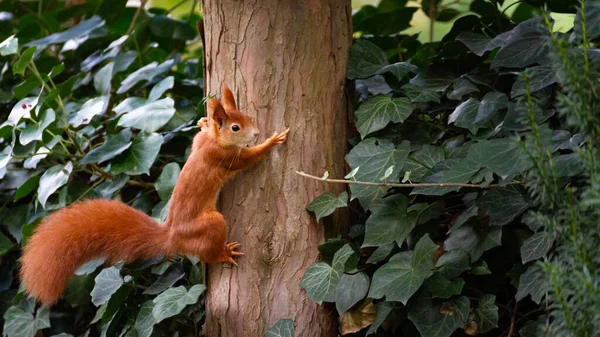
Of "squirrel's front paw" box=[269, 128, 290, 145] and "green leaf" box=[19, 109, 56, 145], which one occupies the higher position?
"squirrel's front paw" box=[269, 128, 290, 145]

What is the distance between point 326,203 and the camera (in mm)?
1851

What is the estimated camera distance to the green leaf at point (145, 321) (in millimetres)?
1978

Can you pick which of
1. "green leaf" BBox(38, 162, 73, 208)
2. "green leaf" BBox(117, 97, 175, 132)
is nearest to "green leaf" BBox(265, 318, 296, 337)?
"green leaf" BBox(117, 97, 175, 132)

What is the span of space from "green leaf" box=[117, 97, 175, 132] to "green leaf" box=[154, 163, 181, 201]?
126 millimetres

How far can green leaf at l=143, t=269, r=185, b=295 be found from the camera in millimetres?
2057

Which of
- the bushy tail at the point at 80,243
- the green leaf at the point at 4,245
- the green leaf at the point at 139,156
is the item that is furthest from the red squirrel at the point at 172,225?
the green leaf at the point at 4,245

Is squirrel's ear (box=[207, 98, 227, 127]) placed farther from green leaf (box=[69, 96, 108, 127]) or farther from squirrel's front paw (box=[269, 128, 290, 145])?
green leaf (box=[69, 96, 108, 127])

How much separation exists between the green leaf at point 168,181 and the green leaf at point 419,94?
2.32ft

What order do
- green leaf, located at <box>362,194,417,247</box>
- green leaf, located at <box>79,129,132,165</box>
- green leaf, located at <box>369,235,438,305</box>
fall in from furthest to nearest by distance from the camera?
green leaf, located at <box>79,129,132,165</box> < green leaf, located at <box>362,194,417,247</box> < green leaf, located at <box>369,235,438,305</box>

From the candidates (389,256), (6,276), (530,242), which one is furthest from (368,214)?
(6,276)

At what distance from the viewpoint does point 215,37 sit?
191cm

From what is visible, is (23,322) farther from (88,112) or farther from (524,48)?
(524,48)

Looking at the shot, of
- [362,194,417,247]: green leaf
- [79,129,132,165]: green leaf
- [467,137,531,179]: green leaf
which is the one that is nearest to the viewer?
[467,137,531,179]: green leaf

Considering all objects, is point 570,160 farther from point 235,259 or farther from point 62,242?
point 62,242
